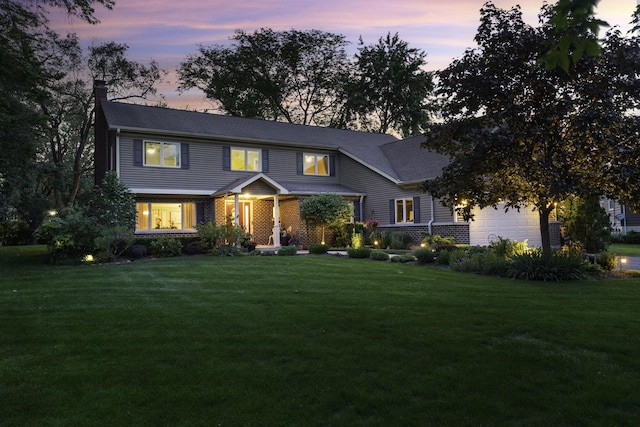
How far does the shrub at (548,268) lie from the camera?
32.1 ft

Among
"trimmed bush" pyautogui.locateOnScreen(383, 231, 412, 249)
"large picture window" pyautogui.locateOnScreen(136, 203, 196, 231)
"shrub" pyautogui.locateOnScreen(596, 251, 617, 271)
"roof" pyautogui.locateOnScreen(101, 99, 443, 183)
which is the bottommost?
"shrub" pyautogui.locateOnScreen(596, 251, 617, 271)

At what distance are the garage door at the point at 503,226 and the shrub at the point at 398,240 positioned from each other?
2733mm

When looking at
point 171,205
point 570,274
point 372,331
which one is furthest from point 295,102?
Result: point 372,331

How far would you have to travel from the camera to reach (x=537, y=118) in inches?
365

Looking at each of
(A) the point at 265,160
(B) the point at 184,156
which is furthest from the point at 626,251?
(B) the point at 184,156

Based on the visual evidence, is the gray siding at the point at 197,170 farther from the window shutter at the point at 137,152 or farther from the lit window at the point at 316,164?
the lit window at the point at 316,164

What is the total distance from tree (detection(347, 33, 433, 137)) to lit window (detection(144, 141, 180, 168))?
1880 centimetres

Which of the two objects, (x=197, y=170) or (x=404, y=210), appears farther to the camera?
(x=404, y=210)

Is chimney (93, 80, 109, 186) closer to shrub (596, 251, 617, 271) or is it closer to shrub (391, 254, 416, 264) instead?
shrub (391, 254, 416, 264)

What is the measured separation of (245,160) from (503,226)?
12.2 metres

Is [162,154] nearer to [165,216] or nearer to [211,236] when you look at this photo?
[165,216]

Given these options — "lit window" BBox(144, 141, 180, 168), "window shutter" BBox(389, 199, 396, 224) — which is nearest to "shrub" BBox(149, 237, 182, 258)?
"lit window" BBox(144, 141, 180, 168)

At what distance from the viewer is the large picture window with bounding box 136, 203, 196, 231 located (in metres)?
18.6

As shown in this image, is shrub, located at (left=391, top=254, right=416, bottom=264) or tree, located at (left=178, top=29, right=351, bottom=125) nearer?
shrub, located at (left=391, top=254, right=416, bottom=264)
